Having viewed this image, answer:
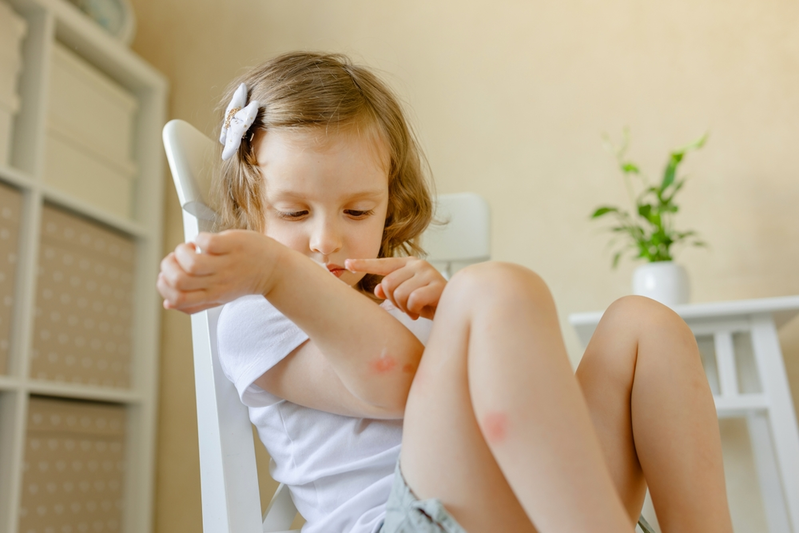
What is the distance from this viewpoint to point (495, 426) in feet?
1.45

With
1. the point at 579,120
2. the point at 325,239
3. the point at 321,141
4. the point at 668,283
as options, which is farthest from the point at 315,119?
the point at 579,120

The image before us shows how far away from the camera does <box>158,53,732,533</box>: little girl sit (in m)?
0.44

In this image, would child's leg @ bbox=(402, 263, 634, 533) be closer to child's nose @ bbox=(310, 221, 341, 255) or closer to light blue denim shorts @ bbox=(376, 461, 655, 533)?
light blue denim shorts @ bbox=(376, 461, 655, 533)

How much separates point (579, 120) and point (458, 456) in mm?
1332

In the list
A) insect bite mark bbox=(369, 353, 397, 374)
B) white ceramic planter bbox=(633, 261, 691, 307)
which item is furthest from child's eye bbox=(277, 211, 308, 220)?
white ceramic planter bbox=(633, 261, 691, 307)

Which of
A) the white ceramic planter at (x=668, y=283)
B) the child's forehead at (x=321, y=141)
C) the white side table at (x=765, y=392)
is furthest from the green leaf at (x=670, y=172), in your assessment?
the child's forehead at (x=321, y=141)

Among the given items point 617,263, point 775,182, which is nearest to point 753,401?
point 617,263

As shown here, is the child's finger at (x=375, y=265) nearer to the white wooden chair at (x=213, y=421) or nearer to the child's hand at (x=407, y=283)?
the child's hand at (x=407, y=283)

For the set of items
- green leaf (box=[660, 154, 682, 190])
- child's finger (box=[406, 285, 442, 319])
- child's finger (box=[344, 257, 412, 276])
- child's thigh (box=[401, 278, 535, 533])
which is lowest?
child's thigh (box=[401, 278, 535, 533])

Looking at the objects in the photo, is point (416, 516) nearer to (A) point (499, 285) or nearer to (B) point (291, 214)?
(A) point (499, 285)

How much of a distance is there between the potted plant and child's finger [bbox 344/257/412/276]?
36.0 inches

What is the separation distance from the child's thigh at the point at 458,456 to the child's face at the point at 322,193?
231 millimetres

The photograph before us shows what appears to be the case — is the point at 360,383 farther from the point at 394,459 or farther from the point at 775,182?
the point at 775,182

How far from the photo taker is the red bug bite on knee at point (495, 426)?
440 mm
